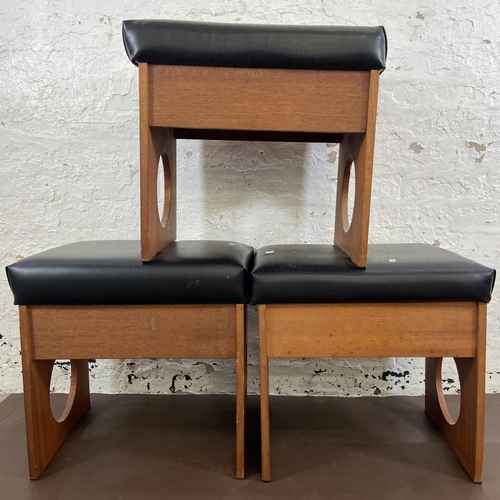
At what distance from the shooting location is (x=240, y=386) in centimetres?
95

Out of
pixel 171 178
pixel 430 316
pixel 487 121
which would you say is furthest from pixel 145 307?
pixel 487 121

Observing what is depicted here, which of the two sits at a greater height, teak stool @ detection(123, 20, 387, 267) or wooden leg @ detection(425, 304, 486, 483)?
teak stool @ detection(123, 20, 387, 267)

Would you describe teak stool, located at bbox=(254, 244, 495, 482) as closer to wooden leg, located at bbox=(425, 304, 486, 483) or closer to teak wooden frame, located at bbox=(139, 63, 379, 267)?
wooden leg, located at bbox=(425, 304, 486, 483)

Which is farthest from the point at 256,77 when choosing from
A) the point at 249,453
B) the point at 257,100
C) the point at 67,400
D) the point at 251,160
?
the point at 67,400

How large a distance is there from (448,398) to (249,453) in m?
0.74

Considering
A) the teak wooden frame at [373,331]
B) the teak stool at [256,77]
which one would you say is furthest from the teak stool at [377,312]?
the teak stool at [256,77]

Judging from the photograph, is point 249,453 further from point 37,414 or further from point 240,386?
point 37,414

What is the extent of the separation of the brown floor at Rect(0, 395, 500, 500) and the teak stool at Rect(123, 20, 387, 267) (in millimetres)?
665

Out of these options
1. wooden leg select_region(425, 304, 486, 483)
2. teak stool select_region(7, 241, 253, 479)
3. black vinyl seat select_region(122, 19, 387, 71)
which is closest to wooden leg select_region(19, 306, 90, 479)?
teak stool select_region(7, 241, 253, 479)

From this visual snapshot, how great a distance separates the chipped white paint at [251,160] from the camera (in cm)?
131

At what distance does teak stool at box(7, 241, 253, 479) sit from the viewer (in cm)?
91

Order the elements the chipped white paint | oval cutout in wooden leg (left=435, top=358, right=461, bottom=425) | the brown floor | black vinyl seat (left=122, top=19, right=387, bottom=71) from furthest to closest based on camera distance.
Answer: the chipped white paint < oval cutout in wooden leg (left=435, top=358, right=461, bottom=425) < the brown floor < black vinyl seat (left=122, top=19, right=387, bottom=71)

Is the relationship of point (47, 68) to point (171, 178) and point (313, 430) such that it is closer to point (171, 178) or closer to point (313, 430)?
point (171, 178)

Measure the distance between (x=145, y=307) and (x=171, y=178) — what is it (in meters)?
0.43
